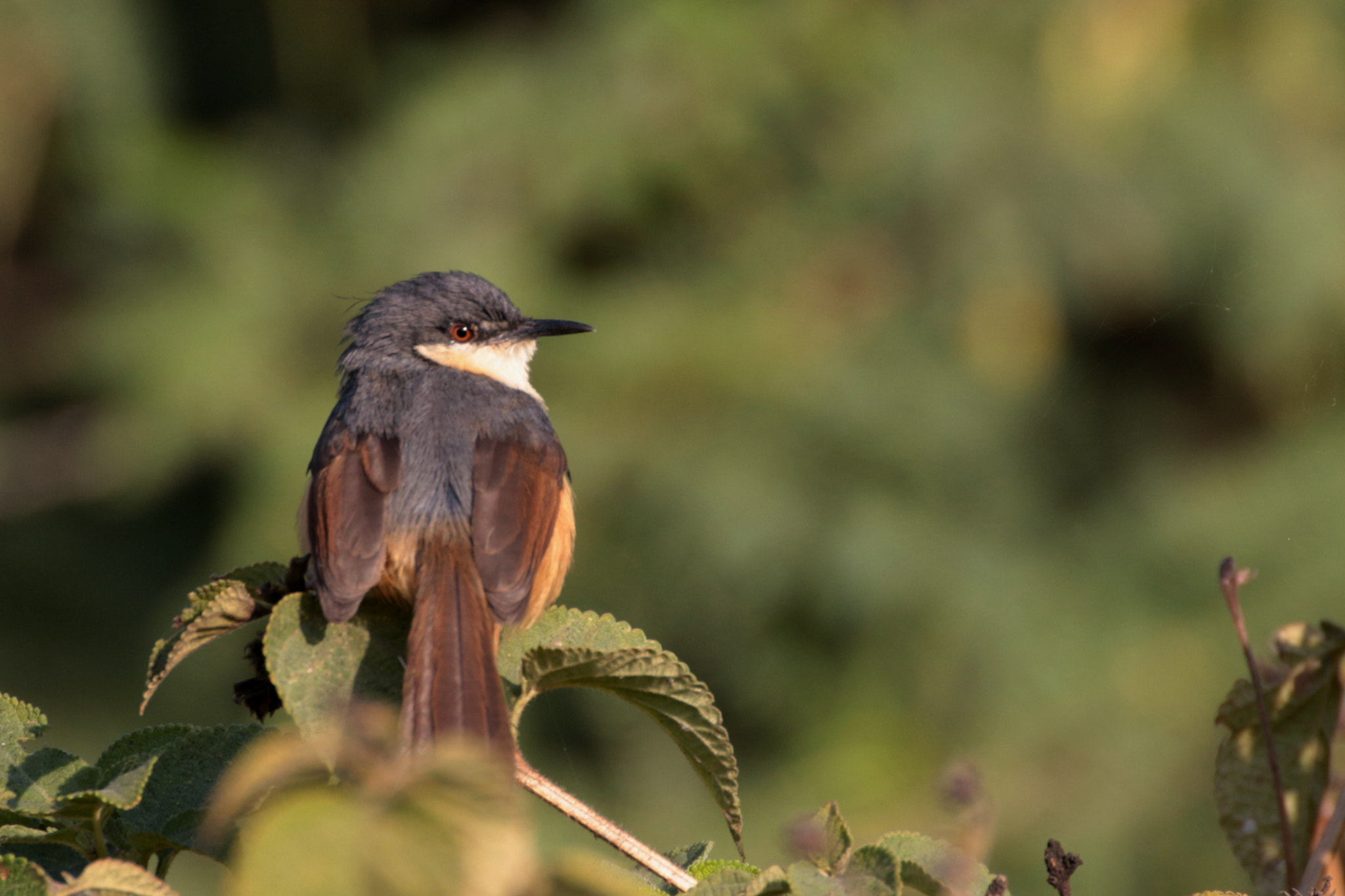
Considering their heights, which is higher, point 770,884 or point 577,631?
point 577,631

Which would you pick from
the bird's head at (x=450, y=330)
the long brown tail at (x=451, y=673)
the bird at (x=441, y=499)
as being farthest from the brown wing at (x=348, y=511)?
the bird's head at (x=450, y=330)

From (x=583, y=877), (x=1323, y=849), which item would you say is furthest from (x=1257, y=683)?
(x=583, y=877)

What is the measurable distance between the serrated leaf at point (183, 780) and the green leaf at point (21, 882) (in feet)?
0.77

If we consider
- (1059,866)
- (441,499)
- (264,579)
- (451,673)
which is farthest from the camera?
(441,499)

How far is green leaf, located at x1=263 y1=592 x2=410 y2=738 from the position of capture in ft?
5.46

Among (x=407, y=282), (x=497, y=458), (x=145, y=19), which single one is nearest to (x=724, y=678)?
(x=407, y=282)

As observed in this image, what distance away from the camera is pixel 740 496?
712 cm

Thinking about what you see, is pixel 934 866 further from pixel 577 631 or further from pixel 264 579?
pixel 264 579

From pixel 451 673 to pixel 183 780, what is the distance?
403mm

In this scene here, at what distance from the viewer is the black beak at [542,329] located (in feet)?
12.6

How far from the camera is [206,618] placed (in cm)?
181

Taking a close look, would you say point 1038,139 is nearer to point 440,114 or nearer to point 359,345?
point 440,114

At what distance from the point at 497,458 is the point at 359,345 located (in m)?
0.81

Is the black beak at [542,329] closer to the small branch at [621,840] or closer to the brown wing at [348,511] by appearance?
the brown wing at [348,511]
